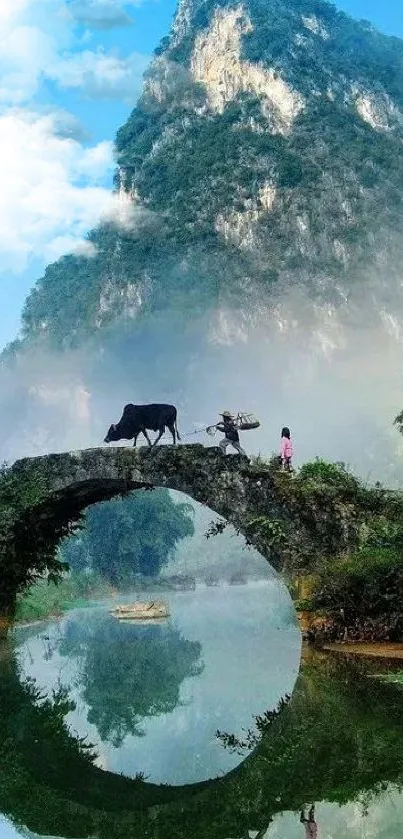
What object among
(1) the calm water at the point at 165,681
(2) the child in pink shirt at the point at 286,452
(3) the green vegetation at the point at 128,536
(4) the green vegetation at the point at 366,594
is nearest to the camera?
(1) the calm water at the point at 165,681

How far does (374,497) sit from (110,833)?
34.7 ft

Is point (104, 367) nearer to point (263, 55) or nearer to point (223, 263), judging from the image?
point (223, 263)

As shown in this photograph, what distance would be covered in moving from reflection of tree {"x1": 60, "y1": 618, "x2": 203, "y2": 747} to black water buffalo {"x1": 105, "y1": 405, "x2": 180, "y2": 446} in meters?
4.35

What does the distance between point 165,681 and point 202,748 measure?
17.8 ft

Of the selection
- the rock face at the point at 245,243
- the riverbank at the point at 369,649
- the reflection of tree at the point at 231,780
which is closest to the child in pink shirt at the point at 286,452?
the riverbank at the point at 369,649

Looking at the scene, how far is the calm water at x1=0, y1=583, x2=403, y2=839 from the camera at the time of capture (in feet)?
20.2

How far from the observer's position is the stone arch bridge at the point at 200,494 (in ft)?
51.6

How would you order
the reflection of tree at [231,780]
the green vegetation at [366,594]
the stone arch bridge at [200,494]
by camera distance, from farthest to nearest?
the stone arch bridge at [200,494] < the green vegetation at [366,594] < the reflection of tree at [231,780]

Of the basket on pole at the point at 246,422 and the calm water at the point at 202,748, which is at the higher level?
the basket on pole at the point at 246,422

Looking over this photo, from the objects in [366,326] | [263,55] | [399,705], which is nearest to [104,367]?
[366,326]

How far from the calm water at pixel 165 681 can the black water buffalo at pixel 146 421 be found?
450cm

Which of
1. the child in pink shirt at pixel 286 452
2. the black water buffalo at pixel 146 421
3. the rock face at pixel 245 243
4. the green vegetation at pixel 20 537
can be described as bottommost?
the green vegetation at pixel 20 537

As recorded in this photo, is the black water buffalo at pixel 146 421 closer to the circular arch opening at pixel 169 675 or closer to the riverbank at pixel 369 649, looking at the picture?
the circular arch opening at pixel 169 675

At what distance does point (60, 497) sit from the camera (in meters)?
18.0
